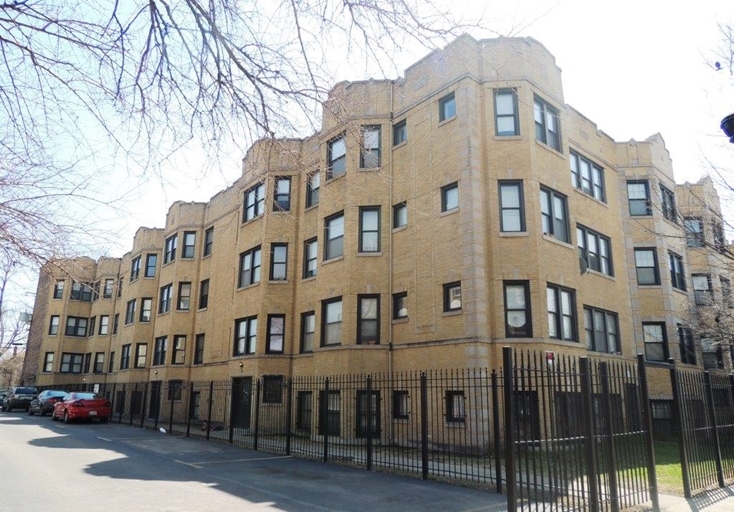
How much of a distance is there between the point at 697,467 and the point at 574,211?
35.6 feet

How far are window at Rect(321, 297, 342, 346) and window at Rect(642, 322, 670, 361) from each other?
41.7 ft

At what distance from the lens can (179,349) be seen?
30.2 m

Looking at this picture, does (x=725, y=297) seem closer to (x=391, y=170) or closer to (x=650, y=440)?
(x=391, y=170)

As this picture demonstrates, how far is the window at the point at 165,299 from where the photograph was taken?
31.5 metres

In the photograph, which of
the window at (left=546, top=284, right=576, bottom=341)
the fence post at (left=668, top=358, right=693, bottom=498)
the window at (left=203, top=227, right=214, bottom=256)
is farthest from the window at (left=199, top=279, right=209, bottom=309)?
the fence post at (left=668, top=358, right=693, bottom=498)

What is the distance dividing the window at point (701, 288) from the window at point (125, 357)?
32565mm

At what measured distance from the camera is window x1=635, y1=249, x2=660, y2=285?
23.0 m

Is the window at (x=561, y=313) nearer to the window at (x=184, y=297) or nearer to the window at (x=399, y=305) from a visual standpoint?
the window at (x=399, y=305)

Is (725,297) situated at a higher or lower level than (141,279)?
lower

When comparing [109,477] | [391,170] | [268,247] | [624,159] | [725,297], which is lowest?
[109,477]

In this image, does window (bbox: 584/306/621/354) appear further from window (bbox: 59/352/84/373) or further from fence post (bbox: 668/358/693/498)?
window (bbox: 59/352/84/373)

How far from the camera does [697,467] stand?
9.98 metres

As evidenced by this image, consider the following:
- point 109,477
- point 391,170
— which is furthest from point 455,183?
point 109,477

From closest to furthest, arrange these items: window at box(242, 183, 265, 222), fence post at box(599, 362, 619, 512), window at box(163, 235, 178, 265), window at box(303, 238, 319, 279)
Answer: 1. fence post at box(599, 362, 619, 512)
2. window at box(303, 238, 319, 279)
3. window at box(242, 183, 265, 222)
4. window at box(163, 235, 178, 265)
